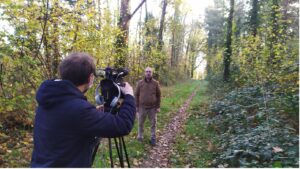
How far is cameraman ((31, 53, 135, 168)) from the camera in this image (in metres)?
2.35

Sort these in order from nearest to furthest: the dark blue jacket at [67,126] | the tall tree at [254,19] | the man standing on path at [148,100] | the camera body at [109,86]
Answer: the dark blue jacket at [67,126] → the camera body at [109,86] → the man standing on path at [148,100] → the tall tree at [254,19]

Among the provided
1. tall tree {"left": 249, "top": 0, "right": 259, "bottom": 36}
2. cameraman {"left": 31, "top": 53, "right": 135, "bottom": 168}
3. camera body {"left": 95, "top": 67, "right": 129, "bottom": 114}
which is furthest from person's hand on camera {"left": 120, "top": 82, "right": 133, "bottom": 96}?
tall tree {"left": 249, "top": 0, "right": 259, "bottom": 36}

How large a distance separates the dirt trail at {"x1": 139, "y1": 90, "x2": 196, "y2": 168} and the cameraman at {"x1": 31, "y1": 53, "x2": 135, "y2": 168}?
17.4 ft

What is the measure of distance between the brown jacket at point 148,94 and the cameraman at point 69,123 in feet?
22.5

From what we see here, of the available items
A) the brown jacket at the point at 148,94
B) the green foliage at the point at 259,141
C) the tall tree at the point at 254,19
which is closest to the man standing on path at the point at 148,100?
the brown jacket at the point at 148,94

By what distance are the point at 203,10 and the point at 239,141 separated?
50.7m

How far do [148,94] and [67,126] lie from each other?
279 inches

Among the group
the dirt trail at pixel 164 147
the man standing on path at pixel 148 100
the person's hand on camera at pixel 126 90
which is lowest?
the dirt trail at pixel 164 147

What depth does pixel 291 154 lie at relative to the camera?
18.9 feet

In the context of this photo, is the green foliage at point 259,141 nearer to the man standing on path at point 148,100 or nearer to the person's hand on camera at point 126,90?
the man standing on path at point 148,100

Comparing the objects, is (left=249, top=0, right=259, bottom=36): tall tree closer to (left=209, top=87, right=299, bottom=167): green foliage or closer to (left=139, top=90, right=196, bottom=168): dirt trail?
(left=139, top=90, right=196, bottom=168): dirt trail

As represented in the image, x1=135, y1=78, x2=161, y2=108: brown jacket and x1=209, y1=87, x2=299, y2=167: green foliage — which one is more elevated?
x1=135, y1=78, x2=161, y2=108: brown jacket

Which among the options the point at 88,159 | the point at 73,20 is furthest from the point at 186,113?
the point at 88,159

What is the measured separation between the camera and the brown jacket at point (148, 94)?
9.41 meters
